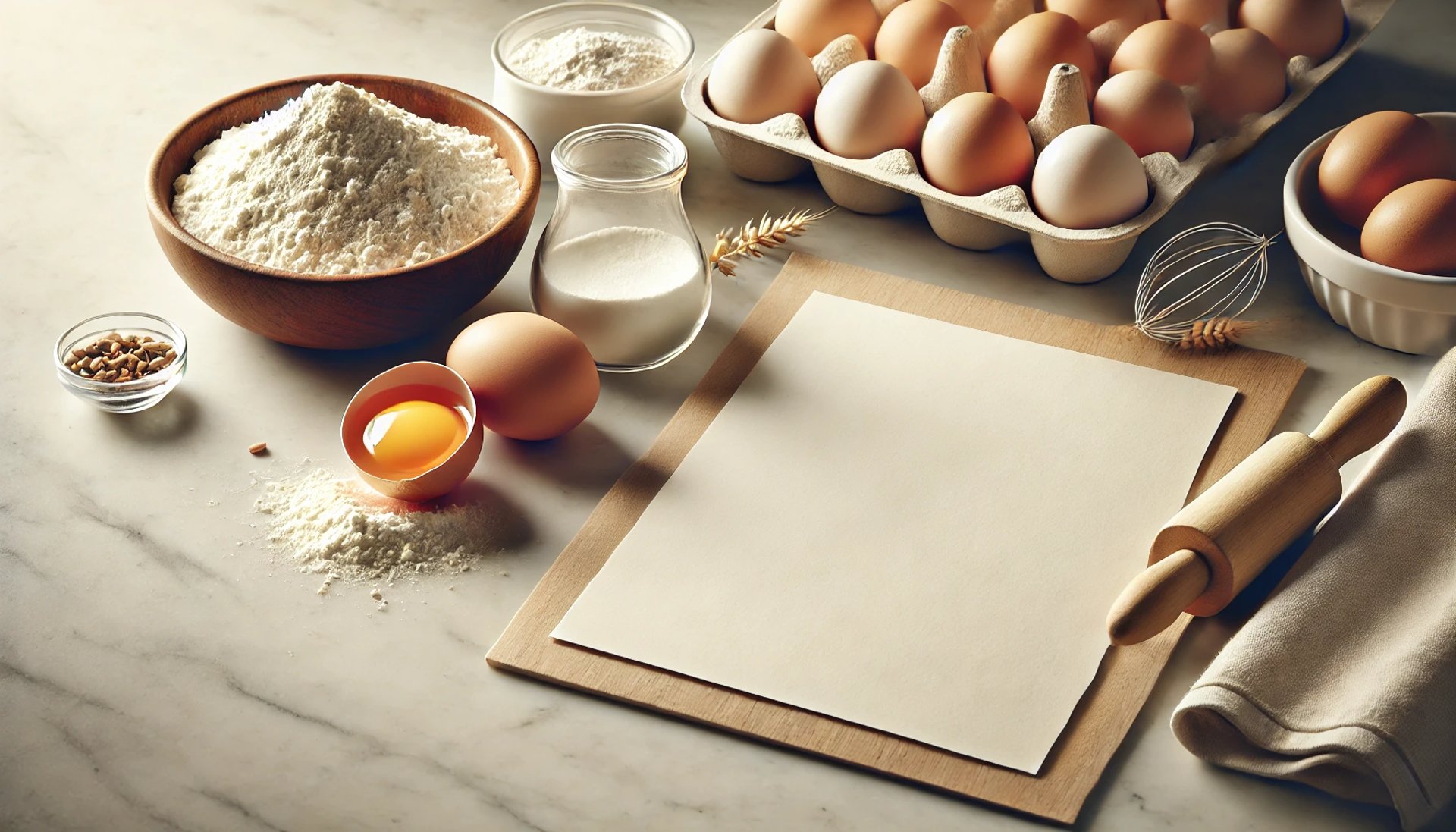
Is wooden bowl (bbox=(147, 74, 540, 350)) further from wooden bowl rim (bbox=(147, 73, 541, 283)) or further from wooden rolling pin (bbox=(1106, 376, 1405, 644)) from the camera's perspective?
wooden rolling pin (bbox=(1106, 376, 1405, 644))

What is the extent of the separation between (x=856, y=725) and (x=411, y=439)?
389 mm

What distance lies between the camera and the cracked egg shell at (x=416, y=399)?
0.94 metres

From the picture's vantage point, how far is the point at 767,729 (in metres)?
0.81

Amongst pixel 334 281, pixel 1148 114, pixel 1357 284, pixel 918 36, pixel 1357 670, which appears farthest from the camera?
pixel 918 36

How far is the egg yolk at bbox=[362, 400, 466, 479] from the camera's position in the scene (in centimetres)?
95

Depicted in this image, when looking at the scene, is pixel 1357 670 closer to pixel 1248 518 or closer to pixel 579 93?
pixel 1248 518

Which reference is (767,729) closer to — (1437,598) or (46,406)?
(1437,598)

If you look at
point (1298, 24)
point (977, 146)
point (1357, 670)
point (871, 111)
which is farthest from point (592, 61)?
point (1357, 670)

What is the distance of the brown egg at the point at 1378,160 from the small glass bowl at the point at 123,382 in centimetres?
101

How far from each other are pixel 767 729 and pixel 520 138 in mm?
594

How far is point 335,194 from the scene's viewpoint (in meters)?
1.05

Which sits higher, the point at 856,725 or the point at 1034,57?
the point at 1034,57

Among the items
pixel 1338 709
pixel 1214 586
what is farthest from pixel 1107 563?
pixel 1338 709

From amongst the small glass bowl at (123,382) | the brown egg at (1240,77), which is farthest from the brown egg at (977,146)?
the small glass bowl at (123,382)
